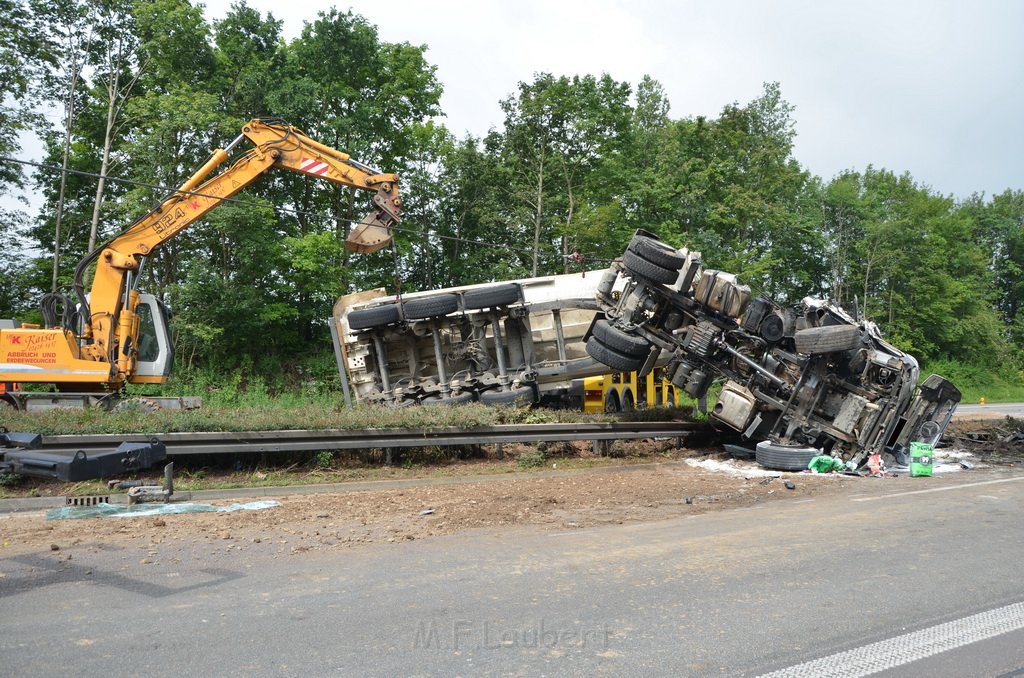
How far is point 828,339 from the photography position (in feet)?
39.5

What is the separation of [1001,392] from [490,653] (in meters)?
48.8

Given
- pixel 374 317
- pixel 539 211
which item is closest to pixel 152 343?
pixel 374 317

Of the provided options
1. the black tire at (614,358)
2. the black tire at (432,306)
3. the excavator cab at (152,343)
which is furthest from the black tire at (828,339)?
the excavator cab at (152,343)

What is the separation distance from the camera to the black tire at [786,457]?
12.2m

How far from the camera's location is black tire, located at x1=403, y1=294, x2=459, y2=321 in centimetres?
1428

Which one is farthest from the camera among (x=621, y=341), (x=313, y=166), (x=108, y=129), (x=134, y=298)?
(x=108, y=129)

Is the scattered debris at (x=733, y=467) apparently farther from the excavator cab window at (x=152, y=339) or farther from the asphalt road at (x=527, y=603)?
the excavator cab window at (x=152, y=339)

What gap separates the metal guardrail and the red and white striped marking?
6.09 metres

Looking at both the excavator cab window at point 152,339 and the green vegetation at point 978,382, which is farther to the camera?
the green vegetation at point 978,382

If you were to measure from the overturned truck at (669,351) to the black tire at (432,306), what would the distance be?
21mm

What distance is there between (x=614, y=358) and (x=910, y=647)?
9019 millimetres

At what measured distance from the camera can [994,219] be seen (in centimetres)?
5994

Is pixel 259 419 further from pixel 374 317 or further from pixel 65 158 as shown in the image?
pixel 65 158

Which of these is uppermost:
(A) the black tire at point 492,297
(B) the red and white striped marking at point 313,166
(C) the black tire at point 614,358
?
(B) the red and white striped marking at point 313,166
